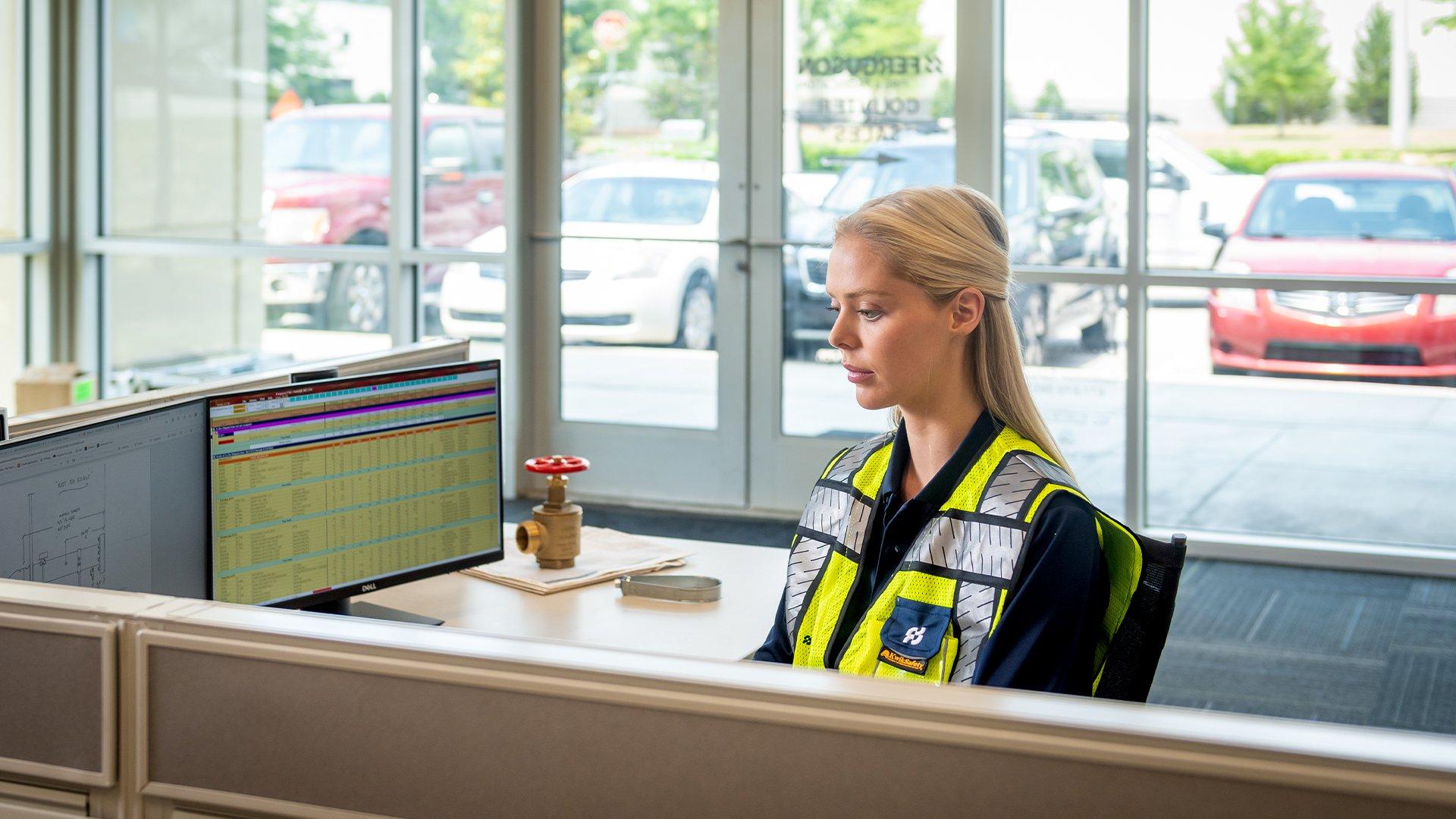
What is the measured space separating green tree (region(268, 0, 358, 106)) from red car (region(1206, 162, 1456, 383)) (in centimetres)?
344

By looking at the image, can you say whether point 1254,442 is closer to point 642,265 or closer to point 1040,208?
point 1040,208

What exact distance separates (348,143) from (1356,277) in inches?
149

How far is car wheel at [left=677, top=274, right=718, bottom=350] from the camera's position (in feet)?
18.5

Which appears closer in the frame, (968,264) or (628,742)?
(628,742)

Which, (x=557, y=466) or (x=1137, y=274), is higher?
(x=1137, y=274)

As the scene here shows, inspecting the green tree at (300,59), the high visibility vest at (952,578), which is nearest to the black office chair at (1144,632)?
the high visibility vest at (952,578)

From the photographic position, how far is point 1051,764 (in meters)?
0.87

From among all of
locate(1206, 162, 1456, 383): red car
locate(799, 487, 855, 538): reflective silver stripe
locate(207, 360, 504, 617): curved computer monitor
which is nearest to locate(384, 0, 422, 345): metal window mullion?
locate(1206, 162, 1456, 383): red car

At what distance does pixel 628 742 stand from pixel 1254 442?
14.6 ft

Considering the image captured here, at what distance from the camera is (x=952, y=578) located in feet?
5.54

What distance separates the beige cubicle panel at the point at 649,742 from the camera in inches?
33.1

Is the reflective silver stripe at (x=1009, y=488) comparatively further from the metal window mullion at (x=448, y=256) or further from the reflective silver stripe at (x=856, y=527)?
the metal window mullion at (x=448, y=256)

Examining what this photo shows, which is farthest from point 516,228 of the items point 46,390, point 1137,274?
point 46,390

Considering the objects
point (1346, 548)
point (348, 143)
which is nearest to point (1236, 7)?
point (1346, 548)
